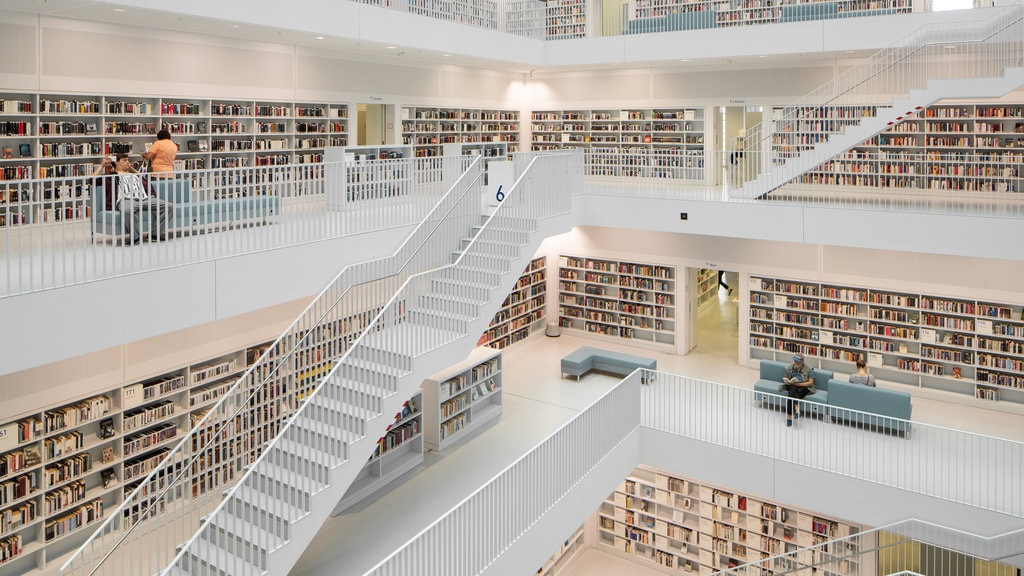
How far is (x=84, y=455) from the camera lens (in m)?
9.38

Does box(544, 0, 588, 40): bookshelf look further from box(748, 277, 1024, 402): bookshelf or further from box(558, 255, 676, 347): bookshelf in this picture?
box(748, 277, 1024, 402): bookshelf

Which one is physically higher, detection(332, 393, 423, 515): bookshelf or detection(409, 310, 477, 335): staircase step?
detection(409, 310, 477, 335): staircase step

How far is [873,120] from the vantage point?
12.0 metres

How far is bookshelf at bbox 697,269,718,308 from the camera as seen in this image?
1930 centimetres

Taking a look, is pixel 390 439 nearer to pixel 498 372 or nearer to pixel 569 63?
pixel 498 372

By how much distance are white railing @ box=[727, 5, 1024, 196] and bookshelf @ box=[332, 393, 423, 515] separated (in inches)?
267

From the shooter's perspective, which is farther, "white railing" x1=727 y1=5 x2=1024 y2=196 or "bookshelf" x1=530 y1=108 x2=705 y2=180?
"bookshelf" x1=530 y1=108 x2=705 y2=180

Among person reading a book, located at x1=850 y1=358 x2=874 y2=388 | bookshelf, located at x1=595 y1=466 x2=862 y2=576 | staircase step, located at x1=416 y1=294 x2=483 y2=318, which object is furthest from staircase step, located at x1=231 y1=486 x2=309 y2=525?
person reading a book, located at x1=850 y1=358 x2=874 y2=388

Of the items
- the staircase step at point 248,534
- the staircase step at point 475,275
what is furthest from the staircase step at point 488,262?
the staircase step at point 248,534

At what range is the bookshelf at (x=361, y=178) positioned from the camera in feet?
33.4

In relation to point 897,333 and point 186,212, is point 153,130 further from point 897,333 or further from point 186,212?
point 897,333

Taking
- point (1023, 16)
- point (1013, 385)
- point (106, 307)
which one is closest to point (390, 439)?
point (106, 307)

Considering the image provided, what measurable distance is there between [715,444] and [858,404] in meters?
2.18

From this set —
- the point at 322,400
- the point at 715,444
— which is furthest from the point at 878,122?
the point at 322,400
